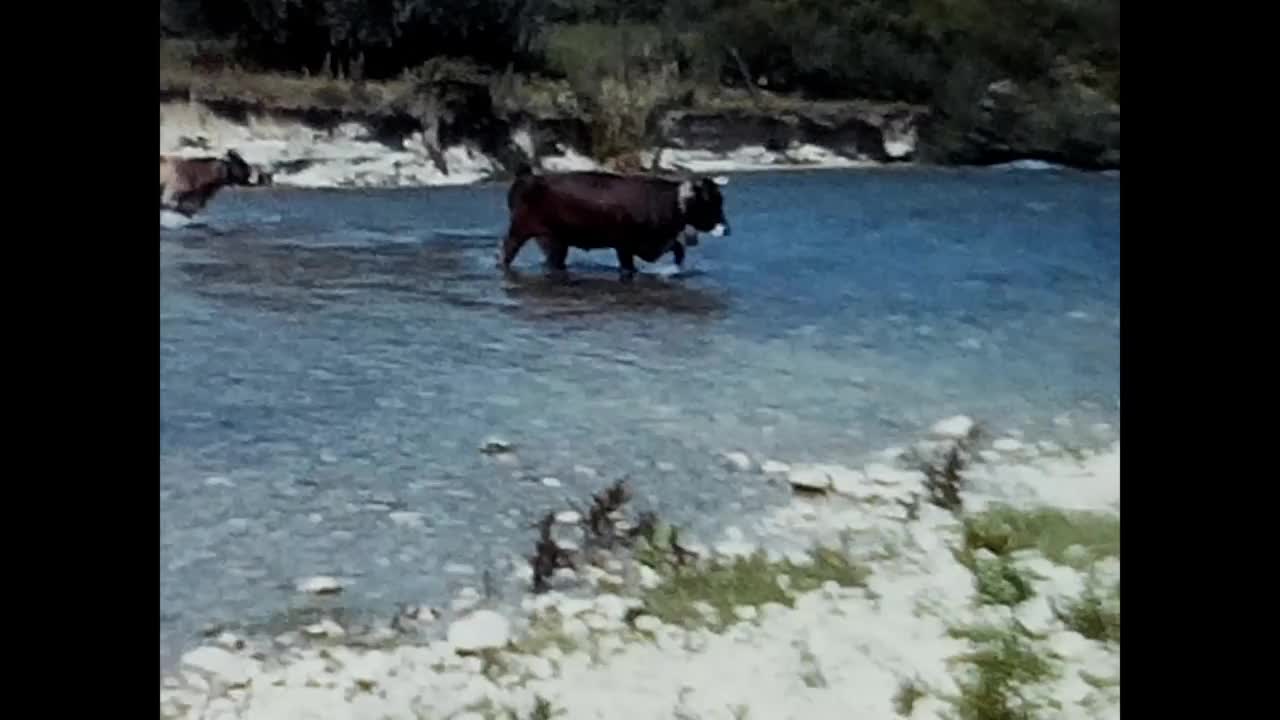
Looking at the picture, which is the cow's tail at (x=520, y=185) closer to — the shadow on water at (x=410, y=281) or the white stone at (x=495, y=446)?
the shadow on water at (x=410, y=281)

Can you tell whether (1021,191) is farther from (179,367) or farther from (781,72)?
(179,367)

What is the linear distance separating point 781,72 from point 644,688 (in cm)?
33

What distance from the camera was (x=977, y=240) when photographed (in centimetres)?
99

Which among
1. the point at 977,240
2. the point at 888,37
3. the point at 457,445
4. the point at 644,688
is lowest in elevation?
the point at 644,688

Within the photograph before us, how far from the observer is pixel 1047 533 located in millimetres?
964

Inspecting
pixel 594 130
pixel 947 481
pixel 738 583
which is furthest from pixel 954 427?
pixel 594 130

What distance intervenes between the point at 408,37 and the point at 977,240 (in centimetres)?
32

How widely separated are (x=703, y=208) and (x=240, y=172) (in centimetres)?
24

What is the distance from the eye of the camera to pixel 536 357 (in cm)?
97

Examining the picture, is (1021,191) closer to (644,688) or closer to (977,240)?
(977,240)

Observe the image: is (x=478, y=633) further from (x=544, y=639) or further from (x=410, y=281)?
(x=410, y=281)

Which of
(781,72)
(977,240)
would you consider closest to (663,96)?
(781,72)
